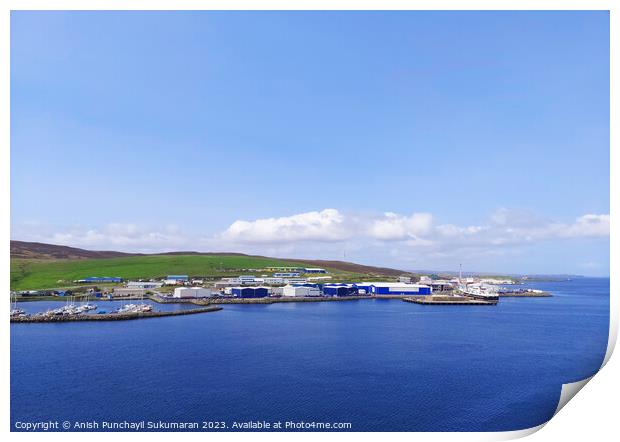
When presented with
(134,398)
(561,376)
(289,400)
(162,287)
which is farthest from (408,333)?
(162,287)

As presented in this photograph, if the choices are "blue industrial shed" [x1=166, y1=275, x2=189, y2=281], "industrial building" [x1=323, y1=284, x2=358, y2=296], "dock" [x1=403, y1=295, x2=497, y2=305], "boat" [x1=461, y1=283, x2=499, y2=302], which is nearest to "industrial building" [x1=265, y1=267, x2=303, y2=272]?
"blue industrial shed" [x1=166, y1=275, x2=189, y2=281]

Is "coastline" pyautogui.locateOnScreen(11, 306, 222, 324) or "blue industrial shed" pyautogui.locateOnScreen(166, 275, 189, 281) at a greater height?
"blue industrial shed" pyautogui.locateOnScreen(166, 275, 189, 281)

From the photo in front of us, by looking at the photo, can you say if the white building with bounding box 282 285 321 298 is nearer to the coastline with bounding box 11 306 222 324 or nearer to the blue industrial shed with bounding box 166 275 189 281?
the blue industrial shed with bounding box 166 275 189 281

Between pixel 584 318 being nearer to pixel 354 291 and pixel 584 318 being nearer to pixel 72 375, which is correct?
pixel 354 291

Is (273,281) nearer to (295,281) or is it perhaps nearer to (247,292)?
(295,281)

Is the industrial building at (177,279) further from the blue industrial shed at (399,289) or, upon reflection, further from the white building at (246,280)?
the blue industrial shed at (399,289)

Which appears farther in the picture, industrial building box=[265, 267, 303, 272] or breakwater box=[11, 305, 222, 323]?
industrial building box=[265, 267, 303, 272]
